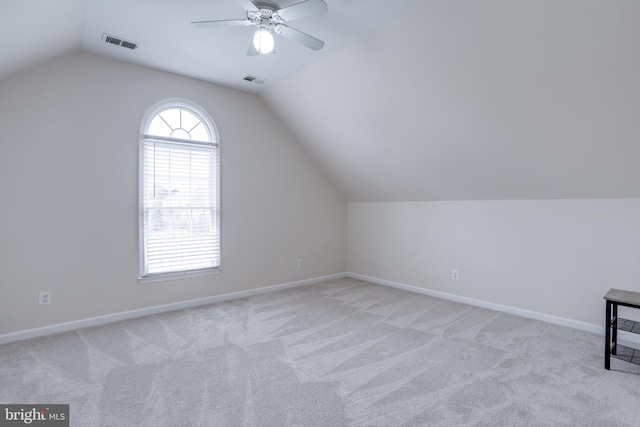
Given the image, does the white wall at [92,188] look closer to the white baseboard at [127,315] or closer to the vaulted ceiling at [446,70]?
the white baseboard at [127,315]

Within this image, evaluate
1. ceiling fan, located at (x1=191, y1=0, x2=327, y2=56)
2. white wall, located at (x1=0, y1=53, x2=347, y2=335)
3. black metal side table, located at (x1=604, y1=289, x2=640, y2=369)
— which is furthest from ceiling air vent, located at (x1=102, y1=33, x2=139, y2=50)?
black metal side table, located at (x1=604, y1=289, x2=640, y2=369)

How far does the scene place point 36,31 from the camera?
257 cm

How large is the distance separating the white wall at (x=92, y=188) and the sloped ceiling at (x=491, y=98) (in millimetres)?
1071

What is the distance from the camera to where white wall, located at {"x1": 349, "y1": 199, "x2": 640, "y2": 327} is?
127 inches

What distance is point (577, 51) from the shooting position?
2320mm

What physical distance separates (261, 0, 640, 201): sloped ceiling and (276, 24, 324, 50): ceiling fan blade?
0.68m

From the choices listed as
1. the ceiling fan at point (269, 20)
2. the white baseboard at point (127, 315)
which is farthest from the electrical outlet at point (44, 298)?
the ceiling fan at point (269, 20)

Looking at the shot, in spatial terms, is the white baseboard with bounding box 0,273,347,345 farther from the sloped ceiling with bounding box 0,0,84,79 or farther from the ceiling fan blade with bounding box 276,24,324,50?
the ceiling fan blade with bounding box 276,24,324,50

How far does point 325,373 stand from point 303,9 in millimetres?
2632

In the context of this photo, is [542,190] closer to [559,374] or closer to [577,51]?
[577,51]

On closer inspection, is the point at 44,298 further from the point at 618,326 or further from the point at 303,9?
the point at 618,326

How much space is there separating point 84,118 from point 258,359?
299 centimetres

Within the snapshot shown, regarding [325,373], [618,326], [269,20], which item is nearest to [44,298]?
[325,373]

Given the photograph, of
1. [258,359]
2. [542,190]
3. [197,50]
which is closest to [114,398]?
[258,359]
